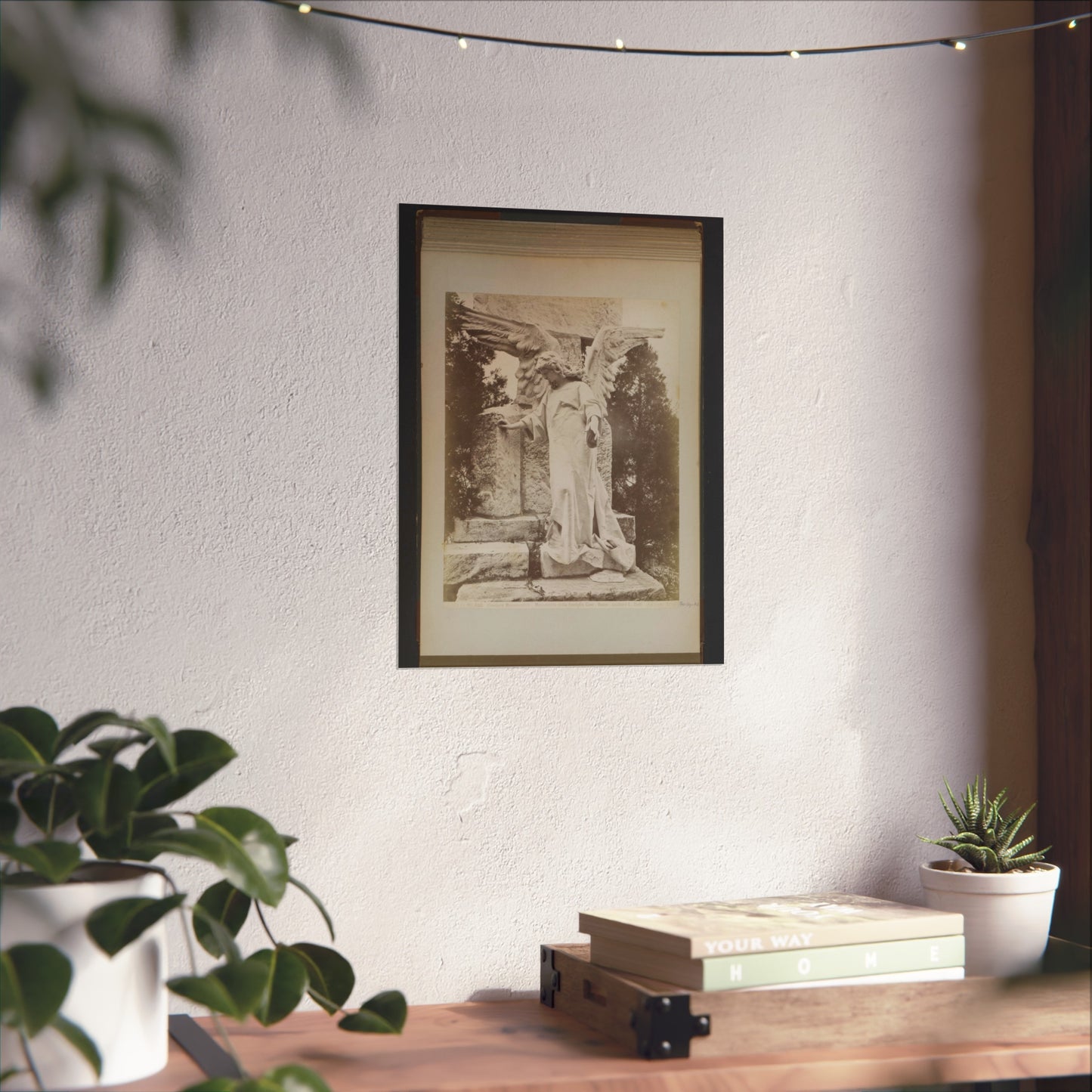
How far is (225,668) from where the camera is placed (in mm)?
1296

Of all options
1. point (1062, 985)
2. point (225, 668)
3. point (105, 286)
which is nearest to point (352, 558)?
point (225, 668)

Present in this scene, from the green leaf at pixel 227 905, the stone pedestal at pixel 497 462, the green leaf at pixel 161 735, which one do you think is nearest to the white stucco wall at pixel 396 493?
the stone pedestal at pixel 497 462

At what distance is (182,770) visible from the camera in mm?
987

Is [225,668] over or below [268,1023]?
over

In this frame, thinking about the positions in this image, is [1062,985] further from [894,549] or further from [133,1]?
[894,549]

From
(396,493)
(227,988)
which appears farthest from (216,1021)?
(396,493)

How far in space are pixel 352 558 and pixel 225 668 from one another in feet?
0.61

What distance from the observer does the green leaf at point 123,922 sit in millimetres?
896

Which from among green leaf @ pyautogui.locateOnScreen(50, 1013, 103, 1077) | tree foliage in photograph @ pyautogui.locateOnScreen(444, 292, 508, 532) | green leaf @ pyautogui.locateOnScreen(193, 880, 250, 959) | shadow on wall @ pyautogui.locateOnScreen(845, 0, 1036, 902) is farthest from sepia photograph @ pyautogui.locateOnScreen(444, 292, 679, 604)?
green leaf @ pyautogui.locateOnScreen(50, 1013, 103, 1077)

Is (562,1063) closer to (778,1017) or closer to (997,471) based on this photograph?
(778,1017)

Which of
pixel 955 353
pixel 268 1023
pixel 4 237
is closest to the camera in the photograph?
pixel 268 1023

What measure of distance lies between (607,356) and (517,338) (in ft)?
0.36

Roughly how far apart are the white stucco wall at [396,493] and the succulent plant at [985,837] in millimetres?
73

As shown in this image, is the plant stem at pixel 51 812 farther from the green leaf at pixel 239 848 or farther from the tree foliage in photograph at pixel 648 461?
the tree foliage in photograph at pixel 648 461
